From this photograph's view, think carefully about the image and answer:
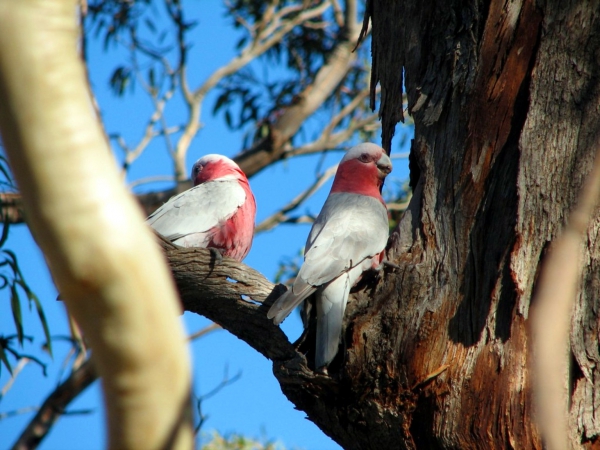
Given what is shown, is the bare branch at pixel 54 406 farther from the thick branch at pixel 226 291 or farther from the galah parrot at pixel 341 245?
the thick branch at pixel 226 291

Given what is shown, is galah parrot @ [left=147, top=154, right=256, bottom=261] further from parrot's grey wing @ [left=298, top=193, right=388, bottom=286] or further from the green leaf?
the green leaf

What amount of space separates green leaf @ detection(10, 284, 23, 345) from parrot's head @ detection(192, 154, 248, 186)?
4.64 ft

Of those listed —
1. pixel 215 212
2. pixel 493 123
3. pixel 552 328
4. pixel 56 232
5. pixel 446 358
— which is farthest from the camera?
pixel 215 212

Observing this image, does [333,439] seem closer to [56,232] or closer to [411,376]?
[411,376]

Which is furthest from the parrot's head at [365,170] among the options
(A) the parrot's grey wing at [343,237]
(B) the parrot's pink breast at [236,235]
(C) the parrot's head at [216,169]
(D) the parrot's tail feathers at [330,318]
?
(D) the parrot's tail feathers at [330,318]

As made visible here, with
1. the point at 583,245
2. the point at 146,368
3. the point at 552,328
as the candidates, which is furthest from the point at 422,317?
the point at 146,368

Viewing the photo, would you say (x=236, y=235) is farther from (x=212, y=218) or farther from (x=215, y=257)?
(x=215, y=257)

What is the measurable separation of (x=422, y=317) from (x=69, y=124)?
5.58ft

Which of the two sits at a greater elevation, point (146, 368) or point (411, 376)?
point (411, 376)

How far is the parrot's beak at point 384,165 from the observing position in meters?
3.89

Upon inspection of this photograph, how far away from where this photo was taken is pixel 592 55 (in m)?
2.68

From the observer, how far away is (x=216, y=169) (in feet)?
15.5

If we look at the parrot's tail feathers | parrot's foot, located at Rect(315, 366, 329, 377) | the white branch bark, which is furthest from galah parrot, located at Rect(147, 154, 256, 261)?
the white branch bark

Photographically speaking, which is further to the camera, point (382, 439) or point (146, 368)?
point (382, 439)
